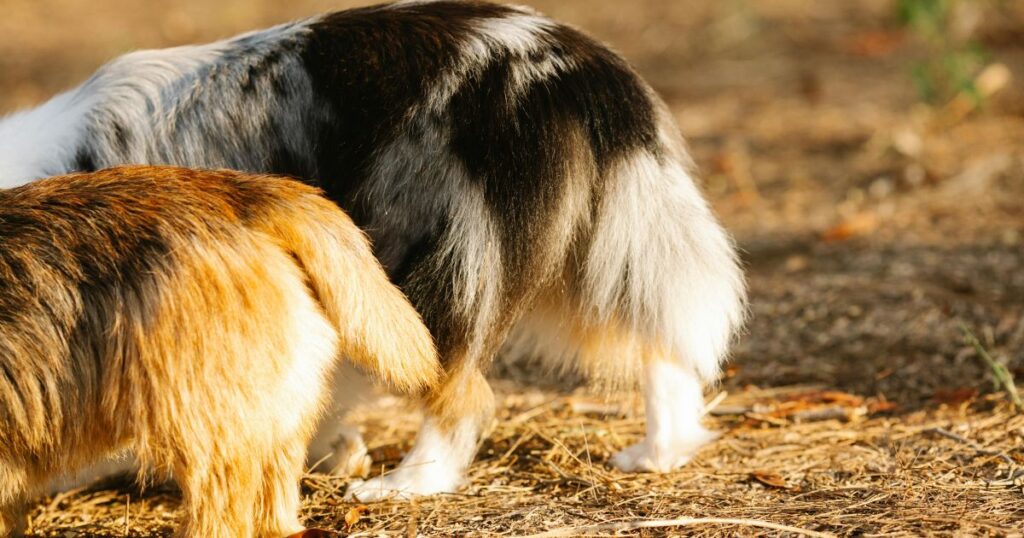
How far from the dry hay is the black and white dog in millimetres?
207

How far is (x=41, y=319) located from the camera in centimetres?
256

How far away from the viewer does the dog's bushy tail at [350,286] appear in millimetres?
2695

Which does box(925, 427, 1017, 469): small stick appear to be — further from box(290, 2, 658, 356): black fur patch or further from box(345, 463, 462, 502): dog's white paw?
box(345, 463, 462, 502): dog's white paw

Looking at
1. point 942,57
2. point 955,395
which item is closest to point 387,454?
point 955,395

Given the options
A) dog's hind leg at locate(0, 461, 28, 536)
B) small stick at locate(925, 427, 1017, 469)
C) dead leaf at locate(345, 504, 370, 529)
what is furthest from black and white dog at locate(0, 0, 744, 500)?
dog's hind leg at locate(0, 461, 28, 536)

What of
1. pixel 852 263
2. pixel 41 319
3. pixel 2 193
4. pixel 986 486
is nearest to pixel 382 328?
pixel 41 319

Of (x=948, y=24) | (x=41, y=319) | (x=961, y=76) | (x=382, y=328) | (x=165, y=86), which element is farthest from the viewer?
(x=948, y=24)

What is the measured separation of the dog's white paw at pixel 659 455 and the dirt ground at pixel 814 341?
0.16 feet

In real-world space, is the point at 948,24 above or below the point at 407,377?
above

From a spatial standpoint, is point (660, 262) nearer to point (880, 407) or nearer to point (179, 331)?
point (880, 407)

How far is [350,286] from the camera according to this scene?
2.70 meters

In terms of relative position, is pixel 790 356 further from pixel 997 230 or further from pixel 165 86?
pixel 165 86

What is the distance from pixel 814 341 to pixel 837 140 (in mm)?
2670

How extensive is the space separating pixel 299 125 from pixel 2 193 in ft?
2.75
